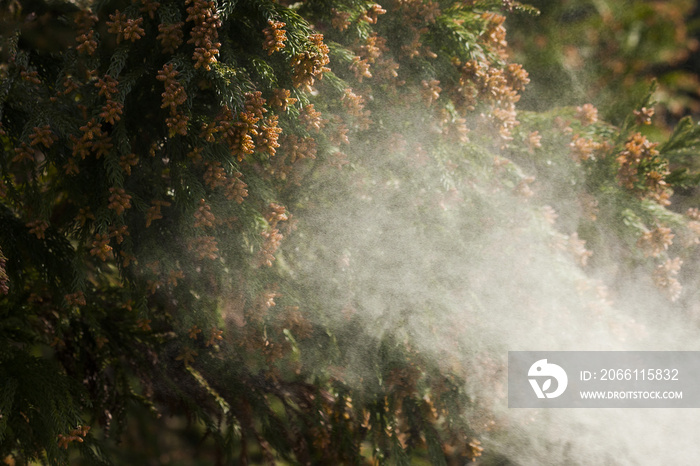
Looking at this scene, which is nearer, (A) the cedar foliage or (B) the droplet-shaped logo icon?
(A) the cedar foliage

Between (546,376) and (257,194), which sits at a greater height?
(257,194)

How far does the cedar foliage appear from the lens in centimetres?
128

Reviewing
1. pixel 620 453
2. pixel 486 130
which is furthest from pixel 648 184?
pixel 620 453

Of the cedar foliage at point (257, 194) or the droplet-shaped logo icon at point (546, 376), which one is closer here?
the cedar foliage at point (257, 194)

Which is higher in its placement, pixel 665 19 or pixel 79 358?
pixel 665 19

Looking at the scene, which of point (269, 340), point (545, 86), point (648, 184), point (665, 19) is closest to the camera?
point (269, 340)

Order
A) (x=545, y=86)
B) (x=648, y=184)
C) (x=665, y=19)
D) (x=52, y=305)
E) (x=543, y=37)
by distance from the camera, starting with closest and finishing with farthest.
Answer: (x=52, y=305), (x=648, y=184), (x=545, y=86), (x=543, y=37), (x=665, y=19)

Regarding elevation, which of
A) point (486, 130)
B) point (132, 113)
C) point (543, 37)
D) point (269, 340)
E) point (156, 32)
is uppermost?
point (543, 37)

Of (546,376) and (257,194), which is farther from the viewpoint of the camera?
(546,376)

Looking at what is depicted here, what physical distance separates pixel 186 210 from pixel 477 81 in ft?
2.93

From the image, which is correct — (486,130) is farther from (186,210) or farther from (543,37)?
(543,37)

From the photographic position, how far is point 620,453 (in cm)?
168

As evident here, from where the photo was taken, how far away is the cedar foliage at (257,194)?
1281 mm

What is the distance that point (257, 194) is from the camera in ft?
4.53
